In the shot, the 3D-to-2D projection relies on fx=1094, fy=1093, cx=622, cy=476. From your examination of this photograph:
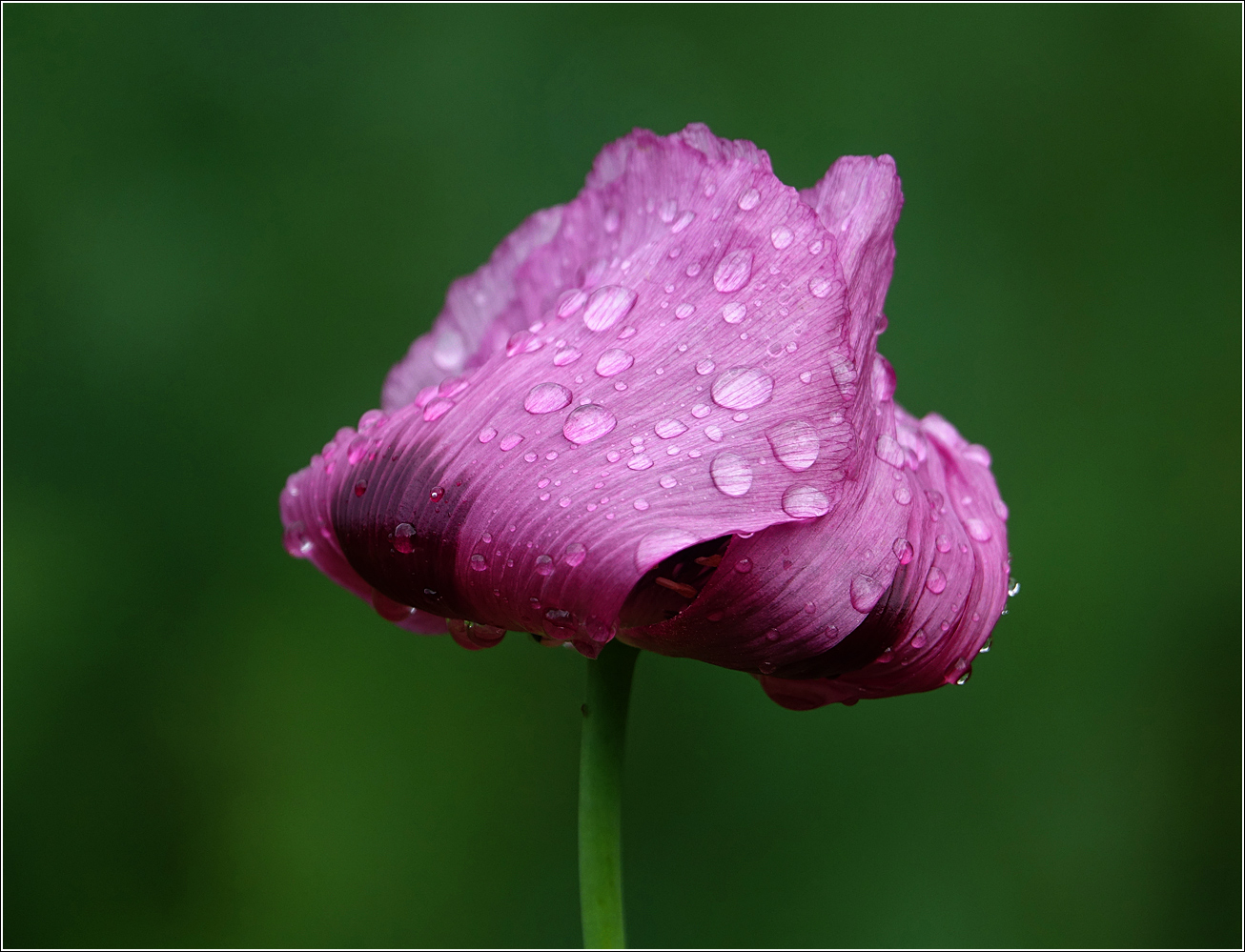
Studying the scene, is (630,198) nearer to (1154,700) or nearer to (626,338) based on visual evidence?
(626,338)

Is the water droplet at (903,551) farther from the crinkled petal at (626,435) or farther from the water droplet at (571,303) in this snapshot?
the water droplet at (571,303)

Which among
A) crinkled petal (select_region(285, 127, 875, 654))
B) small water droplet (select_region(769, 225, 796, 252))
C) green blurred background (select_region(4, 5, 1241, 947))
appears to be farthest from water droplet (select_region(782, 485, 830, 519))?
green blurred background (select_region(4, 5, 1241, 947))

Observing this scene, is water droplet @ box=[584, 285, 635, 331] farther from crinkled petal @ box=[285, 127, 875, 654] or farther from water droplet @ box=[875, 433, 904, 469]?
water droplet @ box=[875, 433, 904, 469]

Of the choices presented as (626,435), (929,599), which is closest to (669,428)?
(626,435)

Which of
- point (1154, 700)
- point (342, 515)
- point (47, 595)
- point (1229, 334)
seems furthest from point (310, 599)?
point (1229, 334)

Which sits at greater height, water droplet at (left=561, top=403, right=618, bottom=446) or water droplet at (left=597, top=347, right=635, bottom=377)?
water droplet at (left=597, top=347, right=635, bottom=377)

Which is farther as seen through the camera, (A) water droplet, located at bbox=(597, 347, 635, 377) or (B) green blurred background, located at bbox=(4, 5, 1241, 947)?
(B) green blurred background, located at bbox=(4, 5, 1241, 947)

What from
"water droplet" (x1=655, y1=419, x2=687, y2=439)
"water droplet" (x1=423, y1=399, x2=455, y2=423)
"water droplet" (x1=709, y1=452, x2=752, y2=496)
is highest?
"water droplet" (x1=423, y1=399, x2=455, y2=423)
